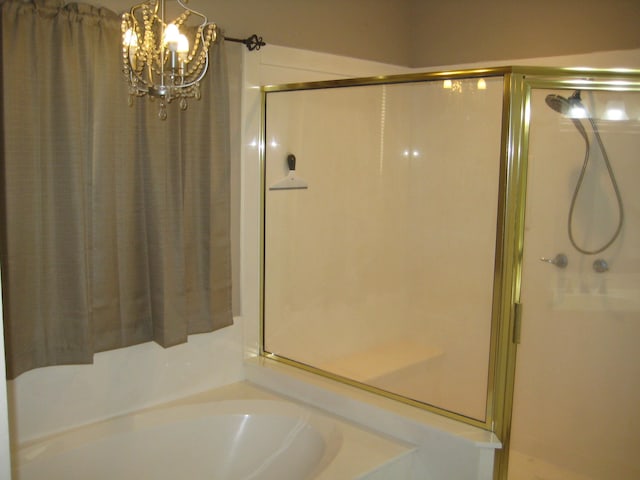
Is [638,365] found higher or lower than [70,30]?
lower

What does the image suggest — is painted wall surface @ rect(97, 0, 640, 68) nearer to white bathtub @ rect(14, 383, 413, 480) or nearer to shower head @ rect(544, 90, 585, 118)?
shower head @ rect(544, 90, 585, 118)

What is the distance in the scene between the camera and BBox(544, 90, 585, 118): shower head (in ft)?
8.00

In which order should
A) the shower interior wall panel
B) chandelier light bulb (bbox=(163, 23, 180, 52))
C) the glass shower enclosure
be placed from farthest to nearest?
the shower interior wall panel → the glass shower enclosure → chandelier light bulb (bbox=(163, 23, 180, 52))

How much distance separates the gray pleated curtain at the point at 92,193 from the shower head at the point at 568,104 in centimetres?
143

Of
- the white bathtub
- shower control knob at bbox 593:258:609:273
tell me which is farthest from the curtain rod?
shower control knob at bbox 593:258:609:273

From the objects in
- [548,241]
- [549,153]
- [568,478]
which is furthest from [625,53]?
[568,478]

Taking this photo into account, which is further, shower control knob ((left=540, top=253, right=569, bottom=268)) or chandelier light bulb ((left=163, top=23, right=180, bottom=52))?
shower control knob ((left=540, top=253, right=569, bottom=268))

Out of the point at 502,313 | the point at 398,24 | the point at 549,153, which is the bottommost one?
the point at 502,313

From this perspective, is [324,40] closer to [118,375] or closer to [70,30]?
[70,30]

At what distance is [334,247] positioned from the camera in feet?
10.9

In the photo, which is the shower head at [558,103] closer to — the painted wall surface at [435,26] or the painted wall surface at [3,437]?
the painted wall surface at [435,26]

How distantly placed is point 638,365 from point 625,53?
1.55 meters

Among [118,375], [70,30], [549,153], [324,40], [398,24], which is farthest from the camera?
[398,24]

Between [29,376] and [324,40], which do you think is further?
[324,40]
